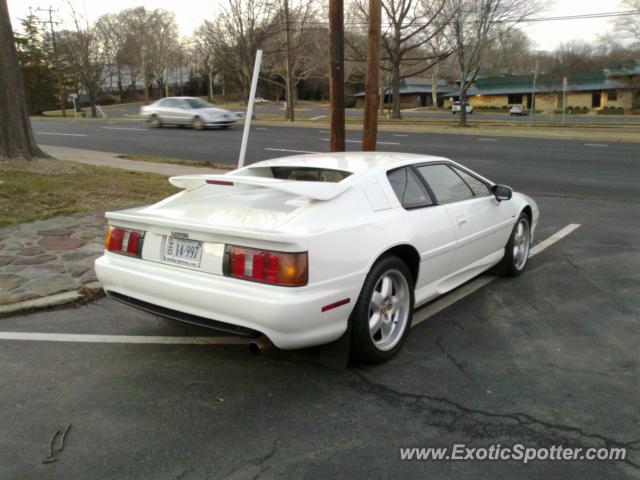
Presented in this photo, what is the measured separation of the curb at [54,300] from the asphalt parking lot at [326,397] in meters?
0.13

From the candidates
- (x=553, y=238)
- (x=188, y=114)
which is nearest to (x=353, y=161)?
(x=553, y=238)

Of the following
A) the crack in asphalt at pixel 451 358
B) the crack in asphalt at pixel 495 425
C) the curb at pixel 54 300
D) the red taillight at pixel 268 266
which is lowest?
the crack in asphalt at pixel 495 425

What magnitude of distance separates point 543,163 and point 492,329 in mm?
13026

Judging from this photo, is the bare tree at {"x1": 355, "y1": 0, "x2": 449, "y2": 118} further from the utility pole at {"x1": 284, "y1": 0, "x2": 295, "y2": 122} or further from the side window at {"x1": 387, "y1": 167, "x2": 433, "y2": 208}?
the side window at {"x1": 387, "y1": 167, "x2": 433, "y2": 208}

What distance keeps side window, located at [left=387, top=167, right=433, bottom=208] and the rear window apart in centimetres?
38

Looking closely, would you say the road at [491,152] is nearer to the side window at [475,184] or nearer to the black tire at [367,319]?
the side window at [475,184]

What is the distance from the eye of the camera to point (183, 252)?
3646 mm

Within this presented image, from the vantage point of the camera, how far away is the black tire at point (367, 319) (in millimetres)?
3562

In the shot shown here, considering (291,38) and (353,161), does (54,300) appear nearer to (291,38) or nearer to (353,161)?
(353,161)

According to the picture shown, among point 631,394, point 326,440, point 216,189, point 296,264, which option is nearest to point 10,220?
point 216,189

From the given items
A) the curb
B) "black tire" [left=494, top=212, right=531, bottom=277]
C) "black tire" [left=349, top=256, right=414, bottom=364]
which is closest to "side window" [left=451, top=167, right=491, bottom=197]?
"black tire" [left=494, top=212, right=531, bottom=277]

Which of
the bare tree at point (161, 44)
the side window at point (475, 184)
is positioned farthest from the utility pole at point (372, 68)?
the bare tree at point (161, 44)

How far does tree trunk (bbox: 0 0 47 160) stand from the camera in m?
10.3

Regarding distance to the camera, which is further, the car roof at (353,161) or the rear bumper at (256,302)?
the car roof at (353,161)
